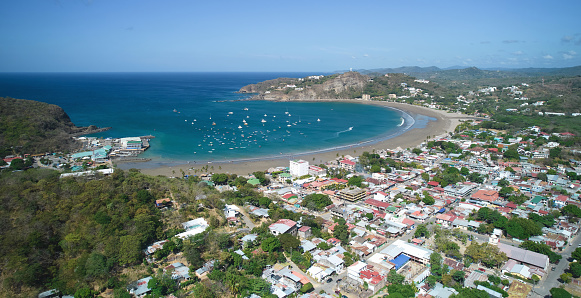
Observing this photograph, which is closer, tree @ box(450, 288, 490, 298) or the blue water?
tree @ box(450, 288, 490, 298)

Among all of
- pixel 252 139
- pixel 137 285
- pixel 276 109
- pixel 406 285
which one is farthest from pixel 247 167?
pixel 276 109

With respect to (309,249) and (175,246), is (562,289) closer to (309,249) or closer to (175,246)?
(309,249)

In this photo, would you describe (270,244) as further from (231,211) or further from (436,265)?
(436,265)

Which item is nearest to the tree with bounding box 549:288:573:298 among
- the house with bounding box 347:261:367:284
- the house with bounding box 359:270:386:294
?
the house with bounding box 359:270:386:294

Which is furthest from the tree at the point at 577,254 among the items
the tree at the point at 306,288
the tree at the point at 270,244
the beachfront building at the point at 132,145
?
the beachfront building at the point at 132,145

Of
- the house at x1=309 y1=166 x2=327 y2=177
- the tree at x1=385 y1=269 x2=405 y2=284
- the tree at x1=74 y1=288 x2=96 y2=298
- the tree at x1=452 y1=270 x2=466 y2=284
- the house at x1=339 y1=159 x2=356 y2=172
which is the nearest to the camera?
the tree at x1=74 y1=288 x2=96 y2=298

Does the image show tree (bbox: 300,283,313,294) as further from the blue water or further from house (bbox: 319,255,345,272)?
the blue water

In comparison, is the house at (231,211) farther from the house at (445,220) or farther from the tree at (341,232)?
the house at (445,220)
